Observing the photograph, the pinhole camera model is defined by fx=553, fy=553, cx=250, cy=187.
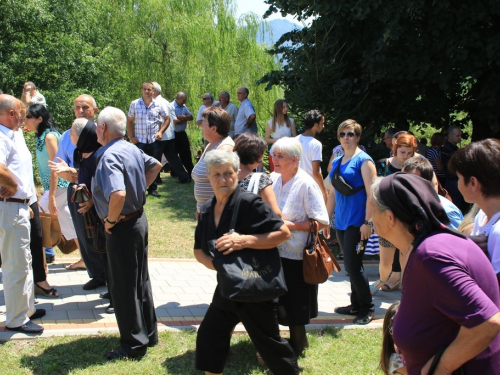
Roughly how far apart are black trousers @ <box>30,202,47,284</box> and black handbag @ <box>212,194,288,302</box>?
103 inches

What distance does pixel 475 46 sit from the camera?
9.84 m

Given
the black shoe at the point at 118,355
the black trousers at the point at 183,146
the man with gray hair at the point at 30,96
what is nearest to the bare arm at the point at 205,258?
the black shoe at the point at 118,355

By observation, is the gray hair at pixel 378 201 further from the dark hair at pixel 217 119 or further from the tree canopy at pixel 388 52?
the tree canopy at pixel 388 52

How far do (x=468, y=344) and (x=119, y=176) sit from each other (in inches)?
122

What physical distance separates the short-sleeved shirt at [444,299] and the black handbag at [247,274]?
143 cm

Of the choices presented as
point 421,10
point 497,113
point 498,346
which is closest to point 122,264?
point 498,346

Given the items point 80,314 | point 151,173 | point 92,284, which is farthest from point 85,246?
point 151,173

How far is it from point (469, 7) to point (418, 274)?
9081mm

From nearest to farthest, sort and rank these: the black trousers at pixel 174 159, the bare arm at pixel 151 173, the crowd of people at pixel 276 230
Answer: the crowd of people at pixel 276 230 < the bare arm at pixel 151 173 < the black trousers at pixel 174 159

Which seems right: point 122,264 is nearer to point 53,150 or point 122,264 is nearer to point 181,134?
point 53,150

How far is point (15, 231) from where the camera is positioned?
16.5ft

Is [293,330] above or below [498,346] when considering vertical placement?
below

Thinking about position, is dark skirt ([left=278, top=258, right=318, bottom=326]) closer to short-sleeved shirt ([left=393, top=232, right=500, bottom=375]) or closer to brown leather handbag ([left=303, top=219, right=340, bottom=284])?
brown leather handbag ([left=303, top=219, right=340, bottom=284])

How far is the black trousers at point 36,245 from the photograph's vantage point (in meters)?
5.68
